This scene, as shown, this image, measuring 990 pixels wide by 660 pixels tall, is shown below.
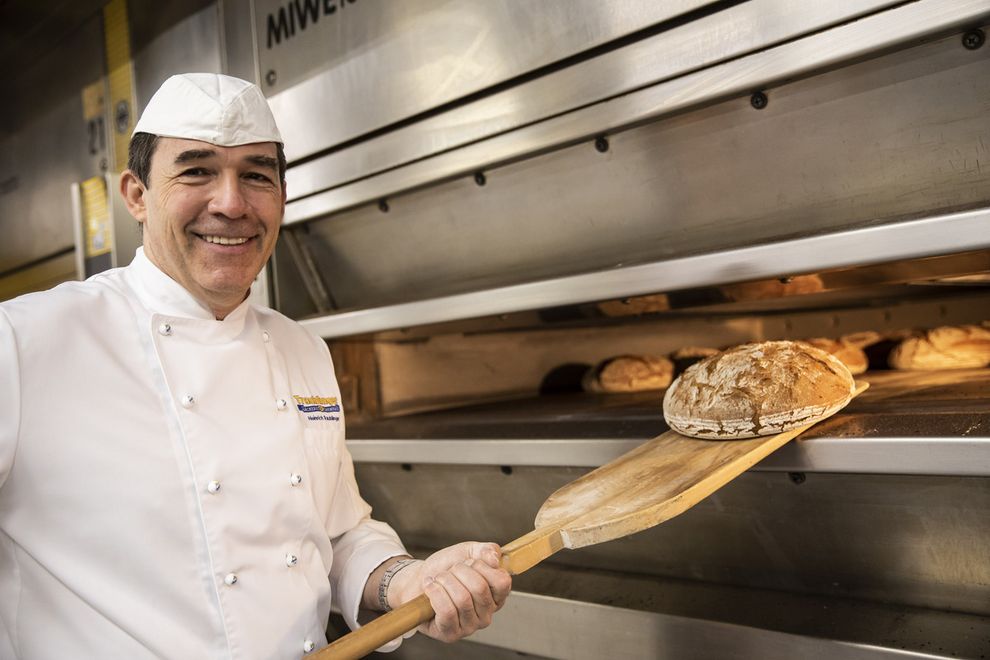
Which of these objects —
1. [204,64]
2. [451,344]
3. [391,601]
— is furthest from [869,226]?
[204,64]

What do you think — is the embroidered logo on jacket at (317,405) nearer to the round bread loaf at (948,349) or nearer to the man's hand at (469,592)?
the man's hand at (469,592)

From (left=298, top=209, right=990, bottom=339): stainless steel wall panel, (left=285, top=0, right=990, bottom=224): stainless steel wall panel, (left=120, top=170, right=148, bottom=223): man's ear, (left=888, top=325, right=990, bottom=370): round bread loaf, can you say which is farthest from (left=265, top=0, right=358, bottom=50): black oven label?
(left=888, top=325, right=990, bottom=370): round bread loaf

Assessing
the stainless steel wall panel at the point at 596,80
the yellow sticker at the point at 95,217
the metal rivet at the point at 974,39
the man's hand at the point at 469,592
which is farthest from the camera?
the yellow sticker at the point at 95,217

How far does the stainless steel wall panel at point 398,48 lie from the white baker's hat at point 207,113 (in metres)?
0.55

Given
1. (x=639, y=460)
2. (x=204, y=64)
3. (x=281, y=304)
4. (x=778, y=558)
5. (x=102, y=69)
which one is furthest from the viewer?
(x=102, y=69)

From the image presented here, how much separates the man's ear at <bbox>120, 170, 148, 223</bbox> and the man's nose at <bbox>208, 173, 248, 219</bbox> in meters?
0.13

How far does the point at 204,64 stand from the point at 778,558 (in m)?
1.88

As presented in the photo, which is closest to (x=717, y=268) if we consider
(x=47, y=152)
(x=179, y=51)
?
(x=179, y=51)

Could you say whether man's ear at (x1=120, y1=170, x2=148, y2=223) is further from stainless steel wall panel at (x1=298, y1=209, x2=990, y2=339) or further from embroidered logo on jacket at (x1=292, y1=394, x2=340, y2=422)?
stainless steel wall panel at (x1=298, y1=209, x2=990, y2=339)

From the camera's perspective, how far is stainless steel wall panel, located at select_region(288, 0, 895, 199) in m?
1.12

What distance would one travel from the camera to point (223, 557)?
1056 millimetres

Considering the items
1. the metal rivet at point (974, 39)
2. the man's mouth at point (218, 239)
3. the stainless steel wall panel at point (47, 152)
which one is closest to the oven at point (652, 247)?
the metal rivet at point (974, 39)

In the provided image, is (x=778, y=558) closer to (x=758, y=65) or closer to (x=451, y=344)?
(x=758, y=65)

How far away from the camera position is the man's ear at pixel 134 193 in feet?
3.74
